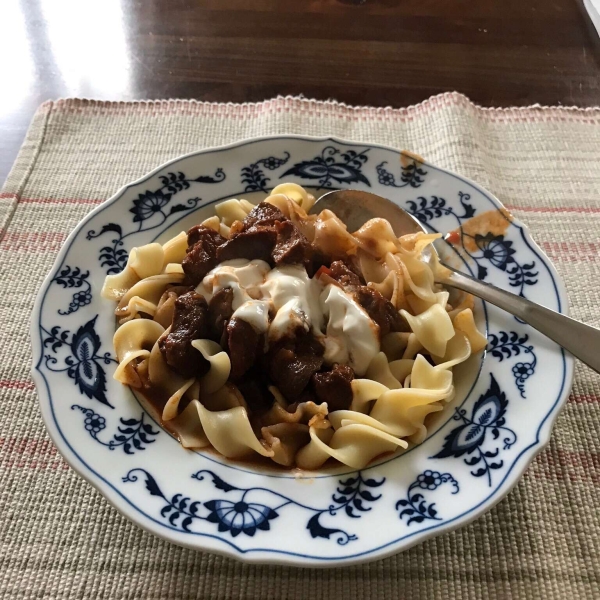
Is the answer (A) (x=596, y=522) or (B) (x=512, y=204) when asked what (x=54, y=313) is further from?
(B) (x=512, y=204)

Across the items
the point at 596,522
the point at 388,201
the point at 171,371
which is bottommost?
the point at 596,522

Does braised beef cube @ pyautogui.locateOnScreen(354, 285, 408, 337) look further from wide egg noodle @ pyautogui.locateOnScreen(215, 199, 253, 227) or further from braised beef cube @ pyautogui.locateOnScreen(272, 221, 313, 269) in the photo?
wide egg noodle @ pyautogui.locateOnScreen(215, 199, 253, 227)

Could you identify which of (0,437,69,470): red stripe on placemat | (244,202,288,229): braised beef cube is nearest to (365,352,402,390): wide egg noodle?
(244,202,288,229): braised beef cube

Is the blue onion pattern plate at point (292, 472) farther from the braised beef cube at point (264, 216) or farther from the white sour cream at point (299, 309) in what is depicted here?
the white sour cream at point (299, 309)

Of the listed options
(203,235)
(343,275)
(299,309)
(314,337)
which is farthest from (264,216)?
(314,337)

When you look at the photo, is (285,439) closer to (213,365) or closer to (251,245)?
(213,365)

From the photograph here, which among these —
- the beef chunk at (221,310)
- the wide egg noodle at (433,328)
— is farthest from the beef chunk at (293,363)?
the wide egg noodle at (433,328)

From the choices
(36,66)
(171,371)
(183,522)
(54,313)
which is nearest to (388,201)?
(171,371)
